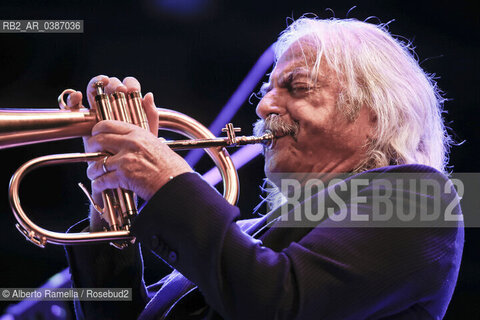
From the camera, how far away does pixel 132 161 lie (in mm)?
1249

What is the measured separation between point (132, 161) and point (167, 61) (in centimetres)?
160

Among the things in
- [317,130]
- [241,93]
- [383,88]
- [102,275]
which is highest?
[383,88]

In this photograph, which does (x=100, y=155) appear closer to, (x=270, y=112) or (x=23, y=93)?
(x=270, y=112)

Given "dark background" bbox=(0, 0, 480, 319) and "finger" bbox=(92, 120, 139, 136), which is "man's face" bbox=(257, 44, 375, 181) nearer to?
"finger" bbox=(92, 120, 139, 136)

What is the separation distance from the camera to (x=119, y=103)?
147cm

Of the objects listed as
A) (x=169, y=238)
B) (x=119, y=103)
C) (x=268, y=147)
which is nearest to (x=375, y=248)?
(x=169, y=238)

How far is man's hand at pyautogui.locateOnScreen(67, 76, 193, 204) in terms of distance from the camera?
1.21 meters

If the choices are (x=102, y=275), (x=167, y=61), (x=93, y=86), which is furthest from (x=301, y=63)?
(x=167, y=61)

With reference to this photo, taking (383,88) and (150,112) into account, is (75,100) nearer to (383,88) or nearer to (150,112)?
(150,112)

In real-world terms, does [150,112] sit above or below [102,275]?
above

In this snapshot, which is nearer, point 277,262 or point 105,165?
point 277,262

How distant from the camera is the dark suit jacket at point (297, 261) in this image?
112 centimetres

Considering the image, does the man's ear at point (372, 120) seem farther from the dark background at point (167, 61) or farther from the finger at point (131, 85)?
the dark background at point (167, 61)

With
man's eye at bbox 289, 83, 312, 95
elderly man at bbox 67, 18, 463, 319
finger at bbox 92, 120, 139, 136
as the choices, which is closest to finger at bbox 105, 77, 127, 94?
elderly man at bbox 67, 18, 463, 319
